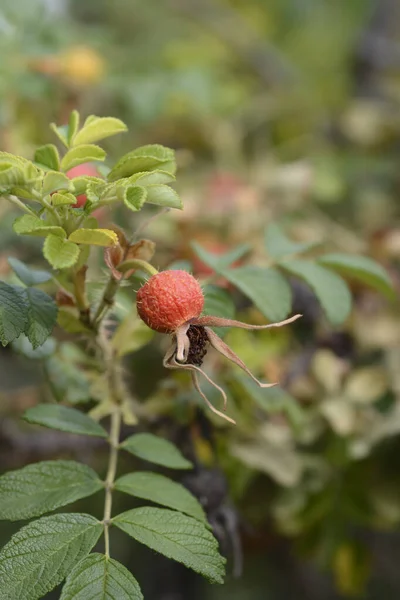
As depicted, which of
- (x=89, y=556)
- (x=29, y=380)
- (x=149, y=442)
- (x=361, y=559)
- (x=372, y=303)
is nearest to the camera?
(x=89, y=556)

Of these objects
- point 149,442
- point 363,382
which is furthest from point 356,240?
point 149,442

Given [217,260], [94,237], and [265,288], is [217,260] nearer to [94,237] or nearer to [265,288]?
[265,288]

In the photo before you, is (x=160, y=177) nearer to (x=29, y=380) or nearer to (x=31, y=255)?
(x=31, y=255)

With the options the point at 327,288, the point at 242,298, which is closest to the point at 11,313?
the point at 327,288

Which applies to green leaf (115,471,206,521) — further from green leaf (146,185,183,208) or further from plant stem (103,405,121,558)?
green leaf (146,185,183,208)

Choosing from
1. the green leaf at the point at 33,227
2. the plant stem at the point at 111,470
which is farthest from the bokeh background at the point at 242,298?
the green leaf at the point at 33,227

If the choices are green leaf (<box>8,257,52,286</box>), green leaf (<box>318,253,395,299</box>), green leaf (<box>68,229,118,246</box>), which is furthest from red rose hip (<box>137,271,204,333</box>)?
green leaf (<box>318,253,395,299</box>)
